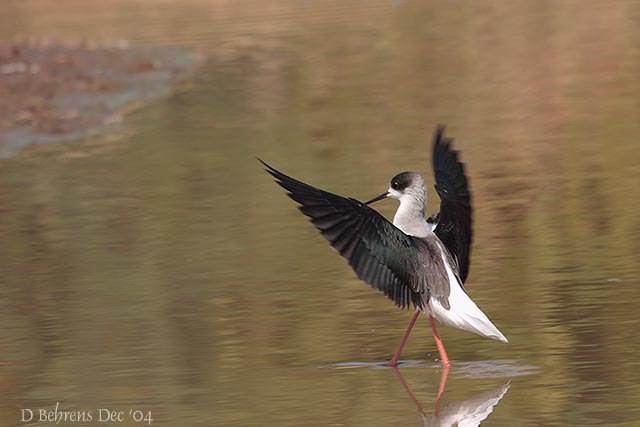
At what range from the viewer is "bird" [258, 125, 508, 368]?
274 inches

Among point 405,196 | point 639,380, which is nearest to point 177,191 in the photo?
point 405,196

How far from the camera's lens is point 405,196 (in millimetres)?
7566

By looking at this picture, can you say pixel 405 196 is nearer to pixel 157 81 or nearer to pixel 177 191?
pixel 177 191

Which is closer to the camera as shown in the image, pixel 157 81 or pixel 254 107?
pixel 254 107

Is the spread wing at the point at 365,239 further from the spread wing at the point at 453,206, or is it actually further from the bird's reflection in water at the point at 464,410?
the bird's reflection in water at the point at 464,410

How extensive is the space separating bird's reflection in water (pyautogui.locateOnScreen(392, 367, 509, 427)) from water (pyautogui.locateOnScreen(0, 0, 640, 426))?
0.05ft

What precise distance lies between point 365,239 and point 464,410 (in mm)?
1023

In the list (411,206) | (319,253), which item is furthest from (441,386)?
(319,253)

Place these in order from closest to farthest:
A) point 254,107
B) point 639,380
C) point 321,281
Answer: point 639,380 < point 321,281 < point 254,107

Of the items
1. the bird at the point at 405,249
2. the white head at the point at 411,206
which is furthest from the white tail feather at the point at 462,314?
the white head at the point at 411,206

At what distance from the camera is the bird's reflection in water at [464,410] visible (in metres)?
6.43

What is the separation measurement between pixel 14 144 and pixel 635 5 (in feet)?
46.3

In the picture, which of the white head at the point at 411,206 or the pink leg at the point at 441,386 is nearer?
the pink leg at the point at 441,386

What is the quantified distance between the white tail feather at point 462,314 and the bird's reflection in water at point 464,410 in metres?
0.28
